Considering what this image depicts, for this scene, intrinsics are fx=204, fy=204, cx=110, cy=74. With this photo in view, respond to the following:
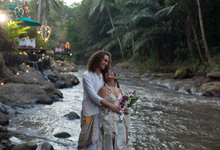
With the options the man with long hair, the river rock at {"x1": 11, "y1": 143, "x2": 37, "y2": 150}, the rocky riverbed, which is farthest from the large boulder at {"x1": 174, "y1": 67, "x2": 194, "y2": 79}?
the man with long hair

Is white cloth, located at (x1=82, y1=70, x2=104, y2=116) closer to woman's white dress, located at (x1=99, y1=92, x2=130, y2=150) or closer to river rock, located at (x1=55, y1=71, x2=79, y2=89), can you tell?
woman's white dress, located at (x1=99, y1=92, x2=130, y2=150)

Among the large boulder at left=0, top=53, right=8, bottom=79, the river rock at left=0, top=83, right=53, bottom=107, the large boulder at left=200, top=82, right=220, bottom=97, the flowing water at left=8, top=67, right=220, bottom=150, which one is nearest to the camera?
the flowing water at left=8, top=67, right=220, bottom=150

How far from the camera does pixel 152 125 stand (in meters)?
5.71

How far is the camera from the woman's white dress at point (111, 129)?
2631 mm

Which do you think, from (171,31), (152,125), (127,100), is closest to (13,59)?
(152,125)

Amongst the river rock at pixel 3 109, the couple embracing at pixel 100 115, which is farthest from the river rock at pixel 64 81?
the couple embracing at pixel 100 115

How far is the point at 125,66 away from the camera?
2727cm

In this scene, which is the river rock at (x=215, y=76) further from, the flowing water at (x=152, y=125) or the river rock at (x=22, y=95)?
the river rock at (x=22, y=95)

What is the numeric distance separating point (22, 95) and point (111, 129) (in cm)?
569

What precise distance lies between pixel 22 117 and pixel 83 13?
37.2m

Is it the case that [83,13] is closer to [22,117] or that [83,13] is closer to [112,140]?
[22,117]

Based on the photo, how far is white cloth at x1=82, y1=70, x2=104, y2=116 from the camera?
8.64 ft

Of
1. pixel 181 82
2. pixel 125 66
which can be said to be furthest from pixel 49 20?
pixel 181 82

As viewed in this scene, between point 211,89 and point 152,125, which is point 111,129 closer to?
point 152,125
